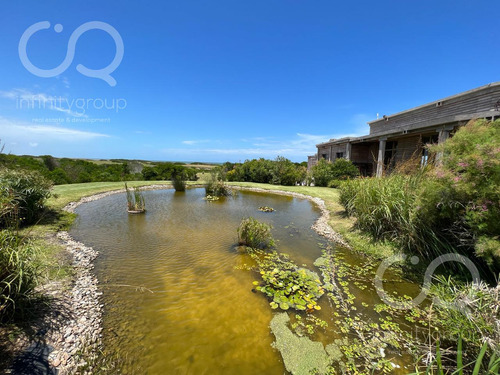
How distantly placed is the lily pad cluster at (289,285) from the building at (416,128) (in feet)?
13.3

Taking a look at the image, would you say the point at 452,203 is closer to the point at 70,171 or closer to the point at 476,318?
the point at 476,318

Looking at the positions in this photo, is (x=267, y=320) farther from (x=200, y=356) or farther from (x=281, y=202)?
(x=281, y=202)

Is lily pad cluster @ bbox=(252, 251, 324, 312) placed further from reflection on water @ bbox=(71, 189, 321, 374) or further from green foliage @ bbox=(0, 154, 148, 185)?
green foliage @ bbox=(0, 154, 148, 185)

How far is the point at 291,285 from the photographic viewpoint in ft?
12.5

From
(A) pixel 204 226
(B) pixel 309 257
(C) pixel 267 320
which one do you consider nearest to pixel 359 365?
(C) pixel 267 320

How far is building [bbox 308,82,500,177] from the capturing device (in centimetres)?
800

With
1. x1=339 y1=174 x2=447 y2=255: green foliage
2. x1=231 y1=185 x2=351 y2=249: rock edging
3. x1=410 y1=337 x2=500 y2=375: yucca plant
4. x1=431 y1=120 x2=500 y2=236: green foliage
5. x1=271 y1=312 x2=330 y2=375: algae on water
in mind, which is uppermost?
x1=431 y1=120 x2=500 y2=236: green foliage

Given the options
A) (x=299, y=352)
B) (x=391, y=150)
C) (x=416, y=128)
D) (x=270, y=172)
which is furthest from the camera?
(x=270, y=172)

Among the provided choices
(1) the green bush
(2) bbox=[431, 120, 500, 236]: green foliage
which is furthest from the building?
(1) the green bush

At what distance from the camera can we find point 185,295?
11.9ft

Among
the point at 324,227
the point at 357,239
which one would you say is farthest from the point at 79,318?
the point at 324,227

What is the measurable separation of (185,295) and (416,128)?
1201 cm

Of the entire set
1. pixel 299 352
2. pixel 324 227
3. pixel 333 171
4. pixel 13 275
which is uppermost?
pixel 333 171

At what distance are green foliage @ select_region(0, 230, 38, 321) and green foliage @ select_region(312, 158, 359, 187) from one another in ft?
50.1
